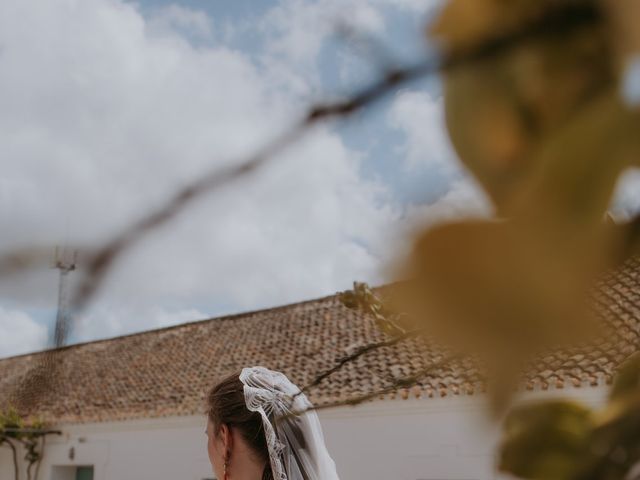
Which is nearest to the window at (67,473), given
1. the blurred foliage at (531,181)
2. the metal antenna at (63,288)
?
the metal antenna at (63,288)

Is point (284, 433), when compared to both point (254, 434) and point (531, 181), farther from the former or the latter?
point (531, 181)

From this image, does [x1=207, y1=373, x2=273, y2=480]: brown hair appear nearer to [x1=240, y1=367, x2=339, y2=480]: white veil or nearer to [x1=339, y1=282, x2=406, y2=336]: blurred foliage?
[x1=240, y1=367, x2=339, y2=480]: white veil

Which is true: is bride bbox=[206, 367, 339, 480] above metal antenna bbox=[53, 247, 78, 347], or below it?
above

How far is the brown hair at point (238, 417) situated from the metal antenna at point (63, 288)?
111 inches

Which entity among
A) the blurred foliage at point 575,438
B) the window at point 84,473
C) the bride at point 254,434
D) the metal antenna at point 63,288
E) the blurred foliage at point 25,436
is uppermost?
Answer: the blurred foliage at point 25,436

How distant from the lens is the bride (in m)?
Result: 2.96

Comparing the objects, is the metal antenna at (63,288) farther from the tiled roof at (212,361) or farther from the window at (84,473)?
the window at (84,473)

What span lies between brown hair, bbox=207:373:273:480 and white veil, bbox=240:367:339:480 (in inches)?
0.9

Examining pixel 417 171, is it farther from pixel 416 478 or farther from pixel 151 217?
pixel 416 478

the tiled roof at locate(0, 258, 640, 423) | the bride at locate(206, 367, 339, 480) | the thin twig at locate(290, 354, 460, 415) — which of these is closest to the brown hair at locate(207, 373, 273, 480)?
the bride at locate(206, 367, 339, 480)

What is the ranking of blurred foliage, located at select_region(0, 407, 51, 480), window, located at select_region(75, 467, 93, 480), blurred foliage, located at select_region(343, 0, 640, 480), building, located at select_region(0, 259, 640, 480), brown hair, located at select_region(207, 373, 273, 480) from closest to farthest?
blurred foliage, located at select_region(343, 0, 640, 480) < brown hair, located at select_region(207, 373, 273, 480) < building, located at select_region(0, 259, 640, 480) < blurred foliage, located at select_region(0, 407, 51, 480) < window, located at select_region(75, 467, 93, 480)

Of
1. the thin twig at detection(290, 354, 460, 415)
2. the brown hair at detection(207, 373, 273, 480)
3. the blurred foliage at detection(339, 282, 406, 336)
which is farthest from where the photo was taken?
the brown hair at detection(207, 373, 273, 480)

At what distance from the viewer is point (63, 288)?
28cm

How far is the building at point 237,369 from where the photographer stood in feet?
33.8
